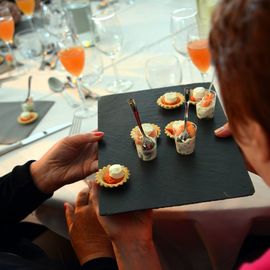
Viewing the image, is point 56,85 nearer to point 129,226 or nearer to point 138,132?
point 138,132

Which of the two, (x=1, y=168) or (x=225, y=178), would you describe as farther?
(x=1, y=168)

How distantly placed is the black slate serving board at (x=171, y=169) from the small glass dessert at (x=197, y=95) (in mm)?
19

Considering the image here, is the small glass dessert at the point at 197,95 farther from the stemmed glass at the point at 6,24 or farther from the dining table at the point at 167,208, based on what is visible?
the stemmed glass at the point at 6,24

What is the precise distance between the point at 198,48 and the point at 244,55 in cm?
70

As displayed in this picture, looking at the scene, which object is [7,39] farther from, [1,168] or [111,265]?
[111,265]

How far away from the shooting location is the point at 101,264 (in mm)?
901

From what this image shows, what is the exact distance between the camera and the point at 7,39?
164 centimetres

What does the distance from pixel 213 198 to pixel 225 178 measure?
59 mm

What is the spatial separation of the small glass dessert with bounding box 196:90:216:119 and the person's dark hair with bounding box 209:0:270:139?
0.43 metres

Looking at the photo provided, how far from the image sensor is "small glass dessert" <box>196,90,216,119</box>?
92cm

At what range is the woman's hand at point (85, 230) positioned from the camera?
0.95 meters

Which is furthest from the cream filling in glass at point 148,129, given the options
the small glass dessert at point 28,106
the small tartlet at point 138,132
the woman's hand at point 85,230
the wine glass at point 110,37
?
the small glass dessert at point 28,106

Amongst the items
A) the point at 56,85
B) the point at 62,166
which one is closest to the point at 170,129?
the point at 62,166

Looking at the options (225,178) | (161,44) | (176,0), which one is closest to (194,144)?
(225,178)
